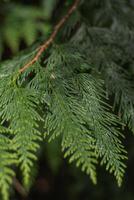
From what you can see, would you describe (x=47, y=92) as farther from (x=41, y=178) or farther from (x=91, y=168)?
(x=41, y=178)

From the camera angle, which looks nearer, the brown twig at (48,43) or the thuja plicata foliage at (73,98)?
the thuja plicata foliage at (73,98)

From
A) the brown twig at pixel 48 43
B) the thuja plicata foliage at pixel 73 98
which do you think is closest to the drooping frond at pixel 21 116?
the thuja plicata foliage at pixel 73 98

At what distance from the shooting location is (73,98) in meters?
1.23

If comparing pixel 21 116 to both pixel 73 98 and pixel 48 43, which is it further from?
pixel 48 43

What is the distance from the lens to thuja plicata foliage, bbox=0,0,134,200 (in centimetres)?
105

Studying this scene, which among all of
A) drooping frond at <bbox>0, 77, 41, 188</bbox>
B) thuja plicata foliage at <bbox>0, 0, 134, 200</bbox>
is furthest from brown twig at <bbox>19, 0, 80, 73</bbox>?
drooping frond at <bbox>0, 77, 41, 188</bbox>

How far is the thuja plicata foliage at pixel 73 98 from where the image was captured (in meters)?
1.05

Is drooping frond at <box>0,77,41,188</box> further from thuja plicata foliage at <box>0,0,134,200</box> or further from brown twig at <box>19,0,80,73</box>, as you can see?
brown twig at <box>19,0,80,73</box>

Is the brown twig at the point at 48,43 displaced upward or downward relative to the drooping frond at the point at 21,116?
upward

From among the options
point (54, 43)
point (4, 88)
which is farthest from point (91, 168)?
point (54, 43)

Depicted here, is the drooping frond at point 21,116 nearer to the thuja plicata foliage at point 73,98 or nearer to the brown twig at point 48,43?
the thuja plicata foliage at point 73,98

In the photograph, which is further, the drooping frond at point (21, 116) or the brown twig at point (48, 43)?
the brown twig at point (48, 43)

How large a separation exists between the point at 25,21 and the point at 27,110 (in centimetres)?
177

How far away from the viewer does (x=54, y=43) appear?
1.60 metres
